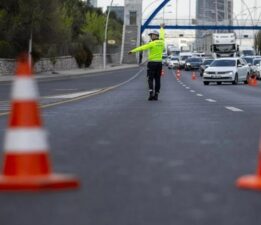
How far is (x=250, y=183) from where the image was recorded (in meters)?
6.19

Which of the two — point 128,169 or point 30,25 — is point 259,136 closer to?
point 128,169

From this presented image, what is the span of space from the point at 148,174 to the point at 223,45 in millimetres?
76885

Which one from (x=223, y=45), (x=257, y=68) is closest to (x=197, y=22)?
(x=223, y=45)

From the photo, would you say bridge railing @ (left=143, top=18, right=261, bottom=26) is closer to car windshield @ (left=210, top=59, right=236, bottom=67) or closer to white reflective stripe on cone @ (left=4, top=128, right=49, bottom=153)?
car windshield @ (left=210, top=59, right=236, bottom=67)

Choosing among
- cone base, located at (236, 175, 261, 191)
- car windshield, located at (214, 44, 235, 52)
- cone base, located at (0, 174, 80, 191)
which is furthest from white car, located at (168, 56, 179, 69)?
cone base, located at (0, 174, 80, 191)

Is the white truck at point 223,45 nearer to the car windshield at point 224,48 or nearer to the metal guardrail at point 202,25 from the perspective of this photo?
the car windshield at point 224,48

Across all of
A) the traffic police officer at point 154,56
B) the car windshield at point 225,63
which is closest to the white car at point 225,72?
the car windshield at point 225,63

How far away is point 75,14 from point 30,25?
153 feet

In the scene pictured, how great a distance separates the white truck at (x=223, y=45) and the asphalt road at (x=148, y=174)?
69.8m

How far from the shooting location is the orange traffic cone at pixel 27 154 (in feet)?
19.6

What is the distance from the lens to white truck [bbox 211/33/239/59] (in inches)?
3233

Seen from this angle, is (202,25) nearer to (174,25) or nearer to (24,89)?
(174,25)

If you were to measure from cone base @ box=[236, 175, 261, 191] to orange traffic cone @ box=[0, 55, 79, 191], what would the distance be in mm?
1331

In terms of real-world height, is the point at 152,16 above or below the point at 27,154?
above
